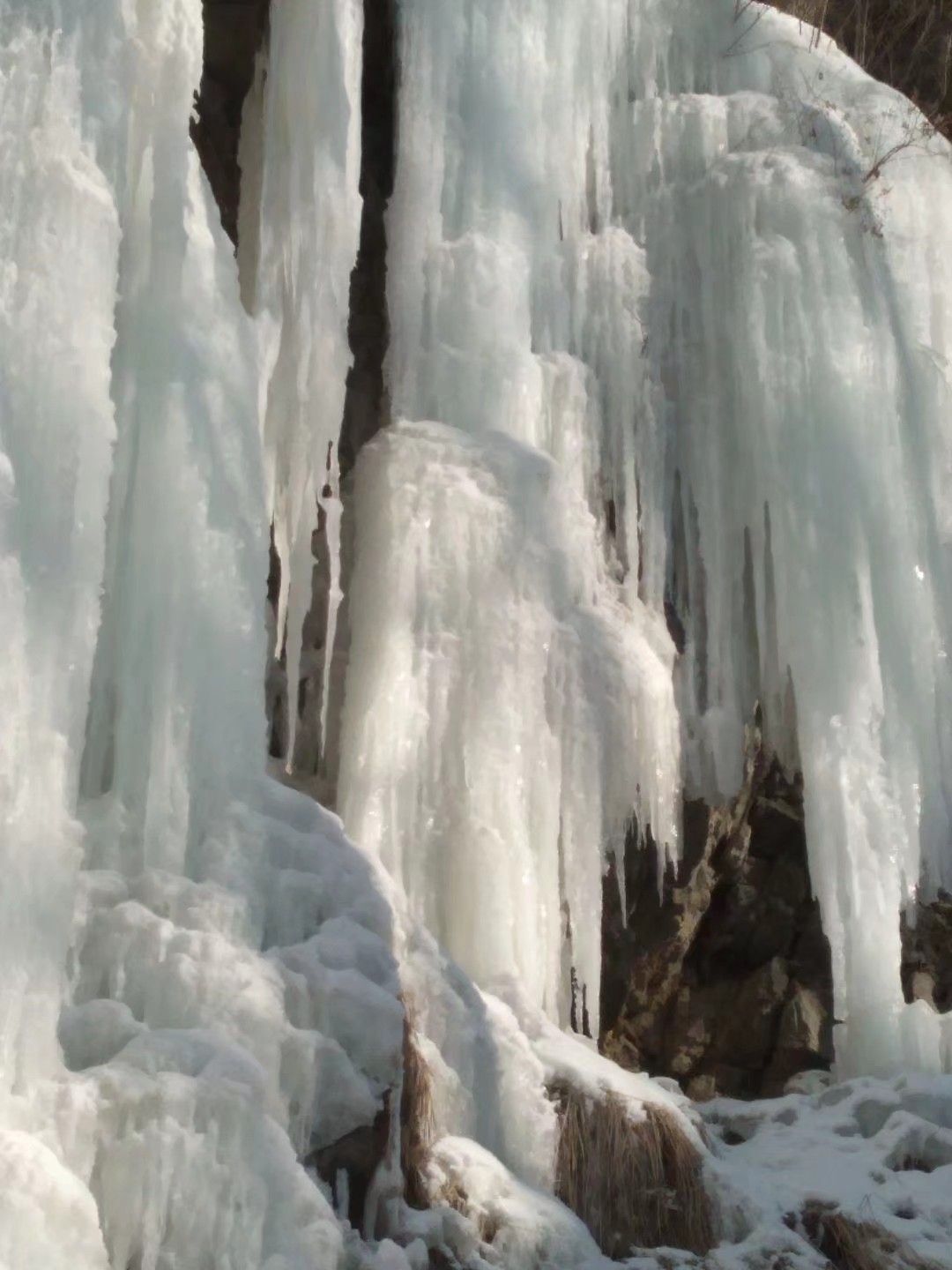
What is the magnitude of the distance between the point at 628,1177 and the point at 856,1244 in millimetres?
814

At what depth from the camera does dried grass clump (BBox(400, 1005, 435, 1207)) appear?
498 centimetres

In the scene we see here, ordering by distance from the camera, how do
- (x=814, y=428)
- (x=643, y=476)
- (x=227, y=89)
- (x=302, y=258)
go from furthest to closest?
(x=643, y=476) → (x=814, y=428) → (x=227, y=89) → (x=302, y=258)

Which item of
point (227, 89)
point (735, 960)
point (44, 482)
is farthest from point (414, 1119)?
point (735, 960)

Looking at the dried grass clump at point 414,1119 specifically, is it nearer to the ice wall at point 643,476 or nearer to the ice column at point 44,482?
the ice column at point 44,482

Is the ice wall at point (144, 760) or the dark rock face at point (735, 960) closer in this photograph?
the ice wall at point (144, 760)

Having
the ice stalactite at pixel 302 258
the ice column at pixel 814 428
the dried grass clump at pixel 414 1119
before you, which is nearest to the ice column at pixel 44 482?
the dried grass clump at pixel 414 1119

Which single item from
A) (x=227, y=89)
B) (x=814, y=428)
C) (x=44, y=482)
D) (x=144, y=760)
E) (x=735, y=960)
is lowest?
(x=144, y=760)

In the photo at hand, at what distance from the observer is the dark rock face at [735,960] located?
35.1 feet

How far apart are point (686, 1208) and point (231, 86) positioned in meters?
5.46

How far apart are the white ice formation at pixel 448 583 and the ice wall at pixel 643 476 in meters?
0.02

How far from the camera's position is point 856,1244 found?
5.75 m

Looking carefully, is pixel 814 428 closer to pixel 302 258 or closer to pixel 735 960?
pixel 302 258

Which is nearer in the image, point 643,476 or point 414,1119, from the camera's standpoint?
point 414,1119

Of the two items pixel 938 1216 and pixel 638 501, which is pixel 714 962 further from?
pixel 938 1216
